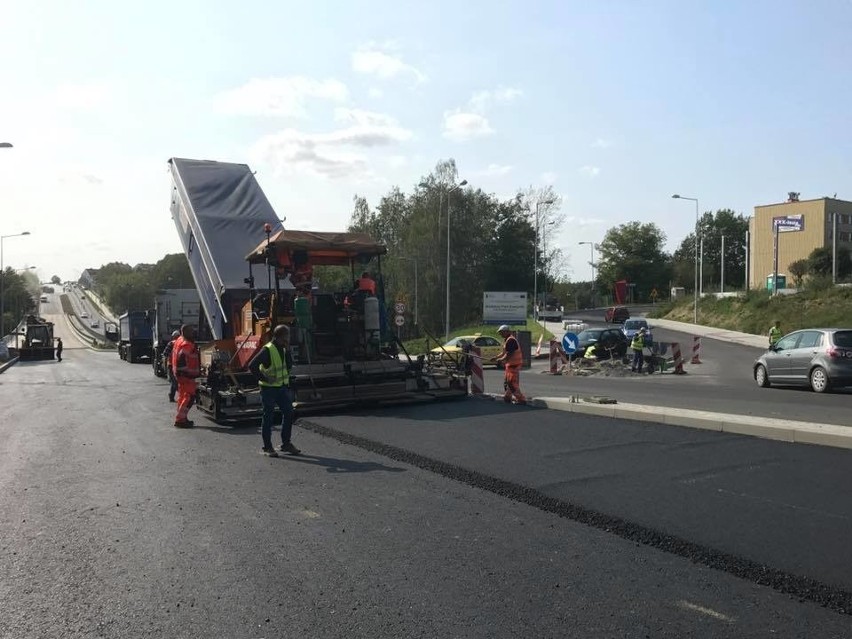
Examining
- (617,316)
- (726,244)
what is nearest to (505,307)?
(617,316)

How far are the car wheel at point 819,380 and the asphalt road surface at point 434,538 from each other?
9.17 meters

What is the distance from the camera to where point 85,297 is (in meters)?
150

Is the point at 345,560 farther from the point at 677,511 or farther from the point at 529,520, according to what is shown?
the point at 677,511

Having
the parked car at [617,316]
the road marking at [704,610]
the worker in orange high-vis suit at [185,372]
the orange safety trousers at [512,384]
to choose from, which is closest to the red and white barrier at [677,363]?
the orange safety trousers at [512,384]

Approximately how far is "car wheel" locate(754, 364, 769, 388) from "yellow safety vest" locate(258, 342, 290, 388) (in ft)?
46.8

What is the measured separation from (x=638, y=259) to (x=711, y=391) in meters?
97.9

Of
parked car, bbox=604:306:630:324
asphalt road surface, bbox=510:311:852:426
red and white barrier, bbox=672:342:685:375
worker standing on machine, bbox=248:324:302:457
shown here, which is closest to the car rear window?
asphalt road surface, bbox=510:311:852:426

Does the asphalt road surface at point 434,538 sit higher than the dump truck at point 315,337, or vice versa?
the dump truck at point 315,337

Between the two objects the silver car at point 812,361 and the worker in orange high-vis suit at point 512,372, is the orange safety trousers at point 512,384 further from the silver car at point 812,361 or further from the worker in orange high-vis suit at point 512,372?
the silver car at point 812,361

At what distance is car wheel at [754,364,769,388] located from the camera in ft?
62.7

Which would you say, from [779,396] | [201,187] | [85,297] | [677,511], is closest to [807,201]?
[779,396]

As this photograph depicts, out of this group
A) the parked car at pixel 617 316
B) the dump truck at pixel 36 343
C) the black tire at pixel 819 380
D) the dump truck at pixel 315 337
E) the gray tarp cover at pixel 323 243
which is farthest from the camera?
the parked car at pixel 617 316

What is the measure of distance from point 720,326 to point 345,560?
160 ft

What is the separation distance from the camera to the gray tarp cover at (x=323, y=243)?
12.4 m
